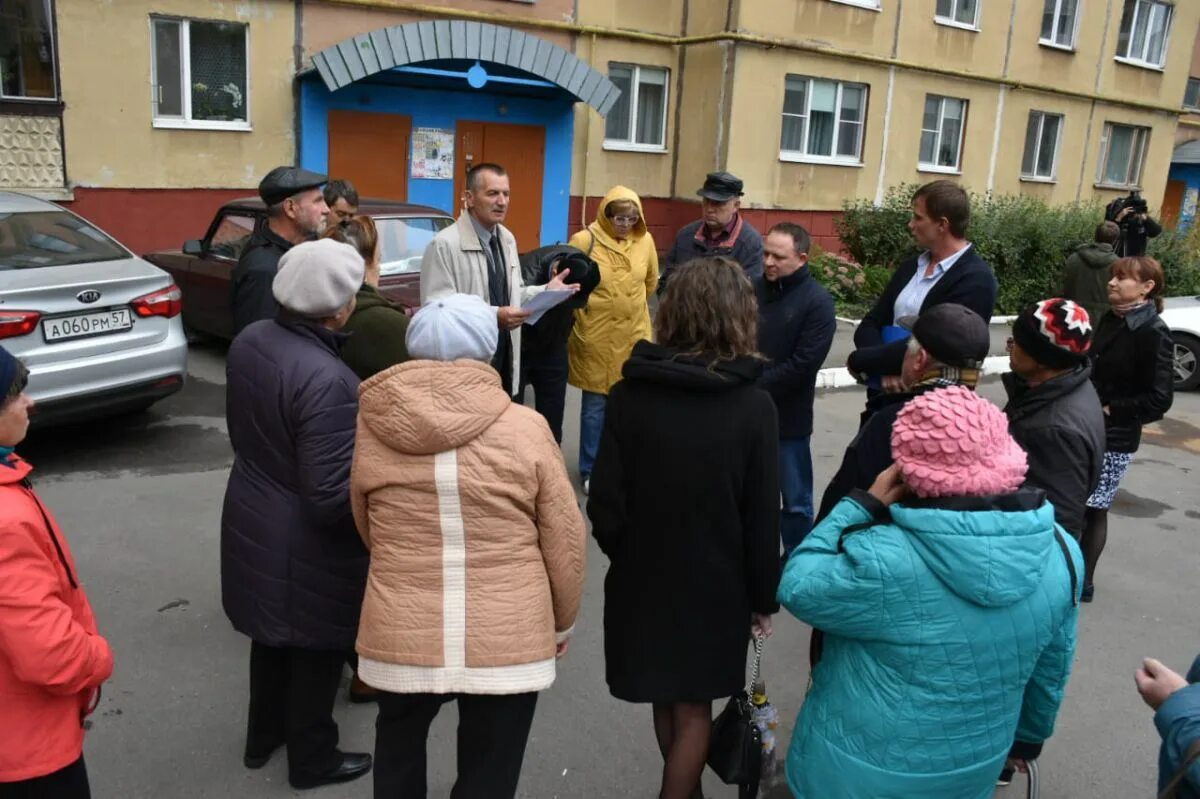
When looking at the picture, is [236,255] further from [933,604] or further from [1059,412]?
[933,604]

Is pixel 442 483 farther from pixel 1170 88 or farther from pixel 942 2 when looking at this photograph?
pixel 1170 88

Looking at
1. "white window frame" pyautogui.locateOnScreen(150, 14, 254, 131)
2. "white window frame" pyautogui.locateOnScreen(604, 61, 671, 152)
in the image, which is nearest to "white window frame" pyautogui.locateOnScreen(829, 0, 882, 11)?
"white window frame" pyautogui.locateOnScreen(604, 61, 671, 152)

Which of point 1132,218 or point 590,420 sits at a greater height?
point 1132,218

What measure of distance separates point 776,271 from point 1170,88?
2369 centimetres

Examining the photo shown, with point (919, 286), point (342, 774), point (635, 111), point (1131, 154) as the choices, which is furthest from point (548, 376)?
point (1131, 154)

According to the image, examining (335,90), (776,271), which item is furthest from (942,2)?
(776,271)

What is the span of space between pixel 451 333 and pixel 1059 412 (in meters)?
1.84

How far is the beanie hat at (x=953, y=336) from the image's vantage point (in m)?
2.71

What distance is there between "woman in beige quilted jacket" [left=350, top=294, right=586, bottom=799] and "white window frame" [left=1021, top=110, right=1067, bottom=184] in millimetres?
21005

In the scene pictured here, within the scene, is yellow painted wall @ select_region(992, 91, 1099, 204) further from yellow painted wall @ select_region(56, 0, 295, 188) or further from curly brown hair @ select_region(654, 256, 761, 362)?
curly brown hair @ select_region(654, 256, 761, 362)

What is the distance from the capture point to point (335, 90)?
1227 centimetres

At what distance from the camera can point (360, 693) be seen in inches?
138

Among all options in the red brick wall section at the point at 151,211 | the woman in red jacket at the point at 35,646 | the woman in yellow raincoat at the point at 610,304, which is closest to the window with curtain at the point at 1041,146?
the red brick wall section at the point at 151,211

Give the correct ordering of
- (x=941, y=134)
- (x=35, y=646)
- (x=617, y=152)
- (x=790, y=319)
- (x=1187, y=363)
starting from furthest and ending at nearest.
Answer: (x=941, y=134), (x=617, y=152), (x=1187, y=363), (x=790, y=319), (x=35, y=646)
